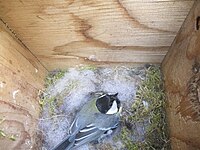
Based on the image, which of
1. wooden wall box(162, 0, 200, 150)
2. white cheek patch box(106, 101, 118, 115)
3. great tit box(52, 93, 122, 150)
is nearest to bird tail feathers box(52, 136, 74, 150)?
great tit box(52, 93, 122, 150)

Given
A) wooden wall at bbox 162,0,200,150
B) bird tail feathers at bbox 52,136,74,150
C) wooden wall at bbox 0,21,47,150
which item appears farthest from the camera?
bird tail feathers at bbox 52,136,74,150

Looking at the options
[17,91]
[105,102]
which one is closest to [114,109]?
[105,102]

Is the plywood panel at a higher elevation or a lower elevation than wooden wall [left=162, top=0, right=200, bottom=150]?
higher

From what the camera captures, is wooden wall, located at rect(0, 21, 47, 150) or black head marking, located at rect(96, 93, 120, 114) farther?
black head marking, located at rect(96, 93, 120, 114)

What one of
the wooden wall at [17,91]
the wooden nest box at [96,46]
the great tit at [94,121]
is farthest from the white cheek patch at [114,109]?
the wooden wall at [17,91]

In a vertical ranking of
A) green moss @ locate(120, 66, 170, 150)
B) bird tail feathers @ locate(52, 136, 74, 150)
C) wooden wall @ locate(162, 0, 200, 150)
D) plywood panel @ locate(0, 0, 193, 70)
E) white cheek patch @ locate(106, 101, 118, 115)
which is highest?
plywood panel @ locate(0, 0, 193, 70)

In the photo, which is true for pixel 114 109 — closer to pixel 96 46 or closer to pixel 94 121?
pixel 94 121

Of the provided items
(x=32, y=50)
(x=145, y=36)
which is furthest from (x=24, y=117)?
(x=145, y=36)

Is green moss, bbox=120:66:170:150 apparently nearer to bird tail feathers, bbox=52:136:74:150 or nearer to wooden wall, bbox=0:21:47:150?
bird tail feathers, bbox=52:136:74:150

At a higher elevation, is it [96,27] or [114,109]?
[96,27]
